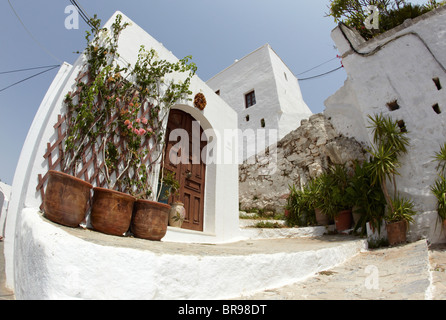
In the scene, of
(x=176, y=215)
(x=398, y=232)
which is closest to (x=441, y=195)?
(x=398, y=232)

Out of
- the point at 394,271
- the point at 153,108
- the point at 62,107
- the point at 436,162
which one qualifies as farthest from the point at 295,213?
the point at 62,107

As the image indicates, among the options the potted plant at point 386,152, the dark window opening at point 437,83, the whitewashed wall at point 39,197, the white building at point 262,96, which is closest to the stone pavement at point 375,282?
the whitewashed wall at point 39,197

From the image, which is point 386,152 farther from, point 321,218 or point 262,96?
point 262,96

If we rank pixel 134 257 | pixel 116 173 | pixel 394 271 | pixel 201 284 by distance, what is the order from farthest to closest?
1. pixel 116 173
2. pixel 394 271
3. pixel 201 284
4. pixel 134 257

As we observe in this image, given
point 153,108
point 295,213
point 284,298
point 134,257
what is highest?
point 153,108

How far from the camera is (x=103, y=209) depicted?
305 cm

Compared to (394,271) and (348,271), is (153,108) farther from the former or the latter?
(394,271)

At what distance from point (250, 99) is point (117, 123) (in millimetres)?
12820

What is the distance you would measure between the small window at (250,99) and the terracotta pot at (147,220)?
13.1 metres

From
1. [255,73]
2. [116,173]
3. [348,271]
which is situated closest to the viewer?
[348,271]

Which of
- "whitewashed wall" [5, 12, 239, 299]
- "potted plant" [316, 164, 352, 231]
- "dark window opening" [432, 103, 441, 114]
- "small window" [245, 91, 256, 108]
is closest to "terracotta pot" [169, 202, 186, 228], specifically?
"whitewashed wall" [5, 12, 239, 299]

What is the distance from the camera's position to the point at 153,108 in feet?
15.6

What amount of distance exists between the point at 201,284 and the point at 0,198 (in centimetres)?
1409

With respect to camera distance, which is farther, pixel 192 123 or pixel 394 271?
pixel 192 123
